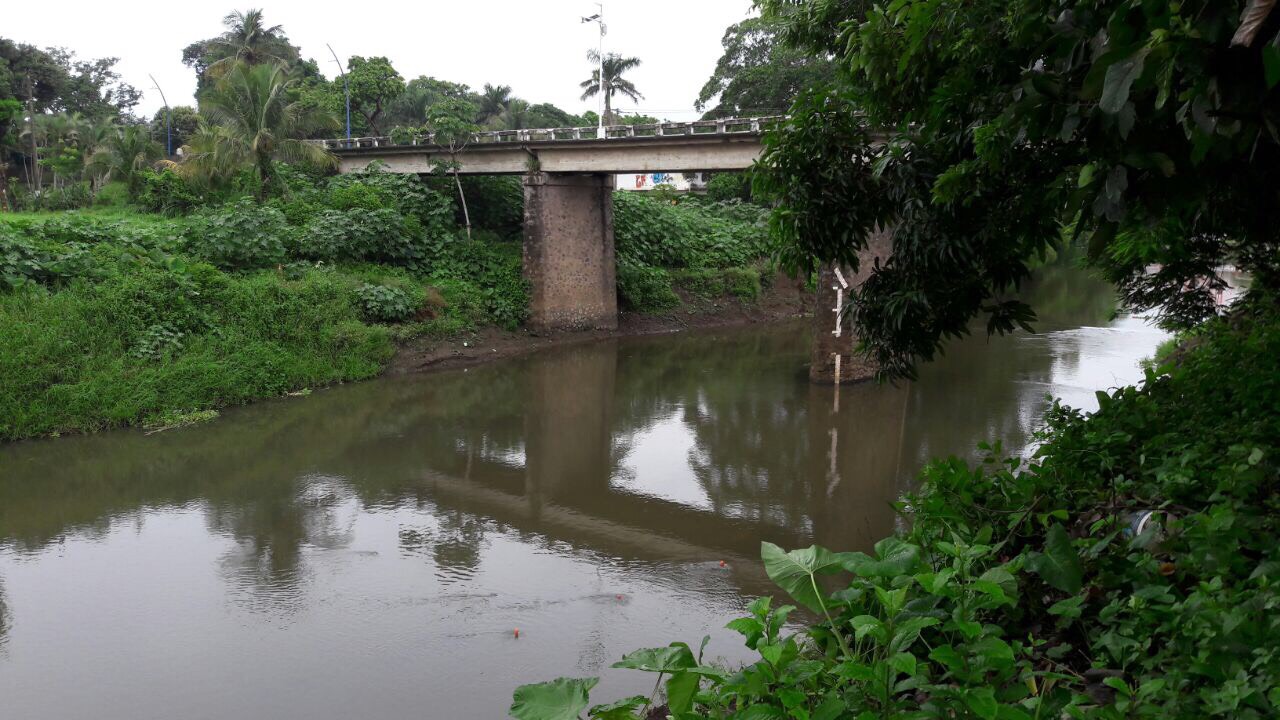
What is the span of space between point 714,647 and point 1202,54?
203 inches

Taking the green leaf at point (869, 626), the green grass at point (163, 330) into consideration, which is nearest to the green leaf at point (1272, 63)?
the green leaf at point (869, 626)

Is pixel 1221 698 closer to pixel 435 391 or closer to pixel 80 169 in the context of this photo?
pixel 435 391

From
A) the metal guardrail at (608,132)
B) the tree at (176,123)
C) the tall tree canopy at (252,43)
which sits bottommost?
the metal guardrail at (608,132)

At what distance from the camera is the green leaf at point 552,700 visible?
3033 mm

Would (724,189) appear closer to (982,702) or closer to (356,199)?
(356,199)

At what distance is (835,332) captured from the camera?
1634 cm

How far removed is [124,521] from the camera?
32.9ft

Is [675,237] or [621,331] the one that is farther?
[675,237]

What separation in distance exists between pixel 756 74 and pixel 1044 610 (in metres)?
33.9

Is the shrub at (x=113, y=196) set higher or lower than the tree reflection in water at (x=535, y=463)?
higher

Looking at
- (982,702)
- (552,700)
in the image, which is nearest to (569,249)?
(552,700)

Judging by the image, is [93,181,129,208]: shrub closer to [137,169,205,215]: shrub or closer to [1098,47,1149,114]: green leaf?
[137,169,205,215]: shrub

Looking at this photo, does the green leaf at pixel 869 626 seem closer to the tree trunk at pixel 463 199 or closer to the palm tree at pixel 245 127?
the tree trunk at pixel 463 199

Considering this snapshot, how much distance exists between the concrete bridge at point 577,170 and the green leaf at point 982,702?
16.3 m
